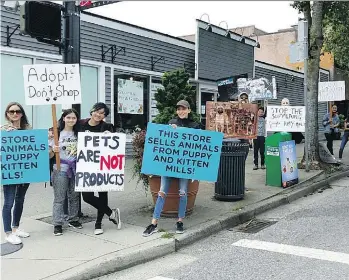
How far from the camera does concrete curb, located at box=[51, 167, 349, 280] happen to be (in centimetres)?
430

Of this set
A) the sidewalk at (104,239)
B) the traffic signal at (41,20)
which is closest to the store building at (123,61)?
the sidewalk at (104,239)

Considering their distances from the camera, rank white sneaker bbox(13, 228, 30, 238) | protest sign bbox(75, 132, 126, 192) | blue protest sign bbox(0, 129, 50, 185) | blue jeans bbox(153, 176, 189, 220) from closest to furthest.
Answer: blue protest sign bbox(0, 129, 50, 185)
white sneaker bbox(13, 228, 30, 238)
protest sign bbox(75, 132, 126, 192)
blue jeans bbox(153, 176, 189, 220)

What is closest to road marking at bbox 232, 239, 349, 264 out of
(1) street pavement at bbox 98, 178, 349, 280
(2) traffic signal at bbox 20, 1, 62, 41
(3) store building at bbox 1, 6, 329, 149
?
Result: (1) street pavement at bbox 98, 178, 349, 280

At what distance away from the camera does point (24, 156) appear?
5289 millimetres

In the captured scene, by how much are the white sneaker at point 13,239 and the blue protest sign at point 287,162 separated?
525 cm

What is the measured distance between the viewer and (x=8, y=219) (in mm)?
5148

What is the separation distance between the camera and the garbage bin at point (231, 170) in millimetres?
7051

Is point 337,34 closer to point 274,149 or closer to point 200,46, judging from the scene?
point 200,46

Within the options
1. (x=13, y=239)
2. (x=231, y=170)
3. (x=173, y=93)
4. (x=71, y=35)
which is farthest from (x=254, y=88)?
(x=13, y=239)

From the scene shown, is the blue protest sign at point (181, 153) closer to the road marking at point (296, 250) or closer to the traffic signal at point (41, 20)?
the road marking at point (296, 250)

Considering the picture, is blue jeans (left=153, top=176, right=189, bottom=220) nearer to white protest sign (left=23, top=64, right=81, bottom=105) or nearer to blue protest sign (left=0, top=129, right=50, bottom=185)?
blue protest sign (left=0, top=129, right=50, bottom=185)

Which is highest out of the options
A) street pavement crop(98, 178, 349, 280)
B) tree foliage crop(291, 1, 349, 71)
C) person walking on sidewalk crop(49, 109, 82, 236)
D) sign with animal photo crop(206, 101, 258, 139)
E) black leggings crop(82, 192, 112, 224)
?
tree foliage crop(291, 1, 349, 71)

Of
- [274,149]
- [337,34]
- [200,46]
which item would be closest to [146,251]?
[274,149]

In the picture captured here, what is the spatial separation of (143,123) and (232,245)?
26.8ft
